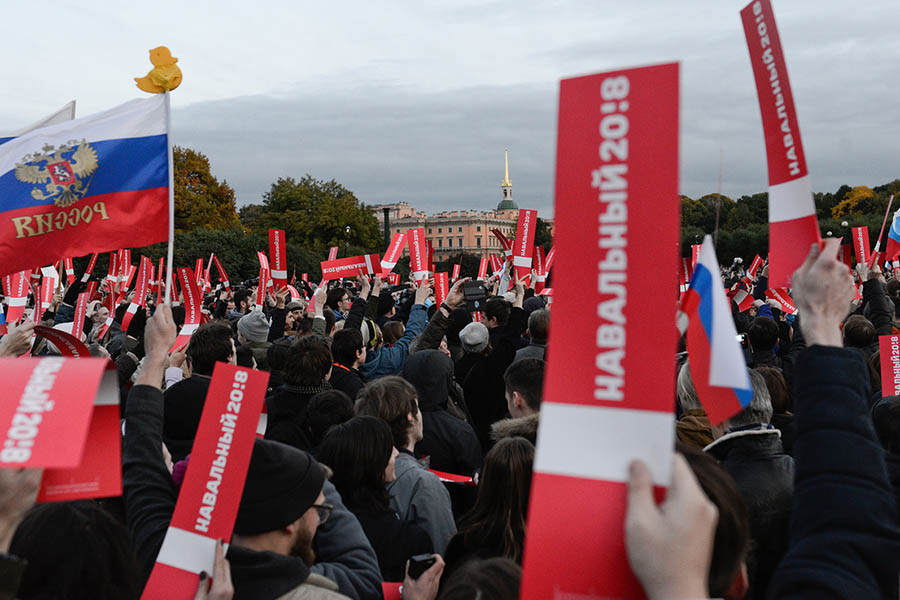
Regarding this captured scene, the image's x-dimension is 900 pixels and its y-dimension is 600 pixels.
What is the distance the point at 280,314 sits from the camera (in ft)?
29.5

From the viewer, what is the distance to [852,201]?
83.8 metres

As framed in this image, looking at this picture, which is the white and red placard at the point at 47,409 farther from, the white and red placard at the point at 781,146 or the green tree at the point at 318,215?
the green tree at the point at 318,215

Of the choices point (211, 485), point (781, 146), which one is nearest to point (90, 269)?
point (211, 485)

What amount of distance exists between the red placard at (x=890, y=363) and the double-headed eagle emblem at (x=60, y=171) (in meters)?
4.46

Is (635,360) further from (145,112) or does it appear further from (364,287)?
(364,287)

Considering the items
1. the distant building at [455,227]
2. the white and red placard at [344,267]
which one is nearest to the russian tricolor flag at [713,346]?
the white and red placard at [344,267]

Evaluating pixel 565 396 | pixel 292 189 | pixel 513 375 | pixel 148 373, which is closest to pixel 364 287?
pixel 513 375

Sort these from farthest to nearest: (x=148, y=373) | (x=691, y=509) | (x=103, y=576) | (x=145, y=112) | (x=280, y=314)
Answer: (x=280, y=314) → (x=145, y=112) → (x=148, y=373) → (x=103, y=576) → (x=691, y=509)

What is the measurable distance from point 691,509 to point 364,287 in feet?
28.1

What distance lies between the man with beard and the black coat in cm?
33

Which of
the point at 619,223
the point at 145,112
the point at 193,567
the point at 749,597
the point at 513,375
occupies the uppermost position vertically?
the point at 145,112

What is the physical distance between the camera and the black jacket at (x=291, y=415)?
4.52 m

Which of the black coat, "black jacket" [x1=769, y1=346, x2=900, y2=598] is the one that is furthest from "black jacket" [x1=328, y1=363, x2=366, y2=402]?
"black jacket" [x1=769, y1=346, x2=900, y2=598]

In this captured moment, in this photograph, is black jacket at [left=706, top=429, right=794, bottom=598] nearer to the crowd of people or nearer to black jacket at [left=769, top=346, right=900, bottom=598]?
the crowd of people
